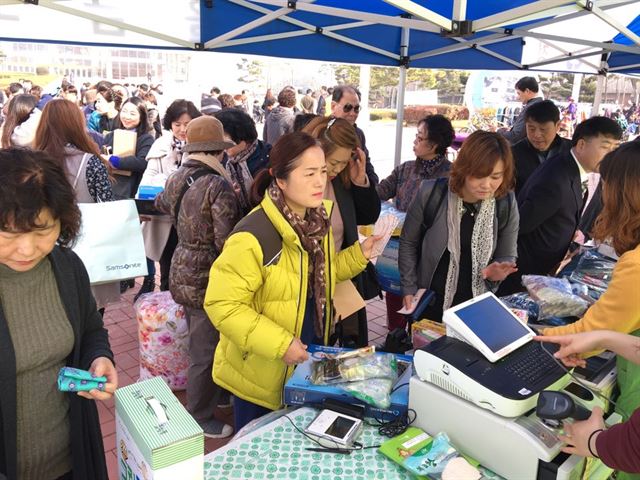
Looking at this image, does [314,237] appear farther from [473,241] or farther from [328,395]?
[473,241]

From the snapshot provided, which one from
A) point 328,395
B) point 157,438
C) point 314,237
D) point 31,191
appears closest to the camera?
point 157,438

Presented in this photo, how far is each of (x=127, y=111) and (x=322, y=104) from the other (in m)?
9.48

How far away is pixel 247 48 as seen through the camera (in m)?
4.20

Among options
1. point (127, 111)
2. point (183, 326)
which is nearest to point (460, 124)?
point (127, 111)

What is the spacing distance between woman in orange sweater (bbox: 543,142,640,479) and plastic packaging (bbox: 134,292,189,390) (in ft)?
6.74

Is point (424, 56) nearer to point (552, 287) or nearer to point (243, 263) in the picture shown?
point (552, 287)

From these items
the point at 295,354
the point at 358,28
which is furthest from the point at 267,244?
the point at 358,28

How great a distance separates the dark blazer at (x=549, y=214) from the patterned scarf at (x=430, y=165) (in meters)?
0.66

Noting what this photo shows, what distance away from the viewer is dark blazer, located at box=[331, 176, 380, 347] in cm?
257

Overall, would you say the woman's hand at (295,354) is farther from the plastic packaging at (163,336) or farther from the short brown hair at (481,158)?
the plastic packaging at (163,336)

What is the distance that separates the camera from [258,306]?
6.26 feet

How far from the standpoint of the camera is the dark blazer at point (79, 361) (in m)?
1.29

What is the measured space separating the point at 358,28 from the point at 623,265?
3614mm

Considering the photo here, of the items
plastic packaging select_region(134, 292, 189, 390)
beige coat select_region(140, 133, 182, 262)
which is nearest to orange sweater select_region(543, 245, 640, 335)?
plastic packaging select_region(134, 292, 189, 390)
